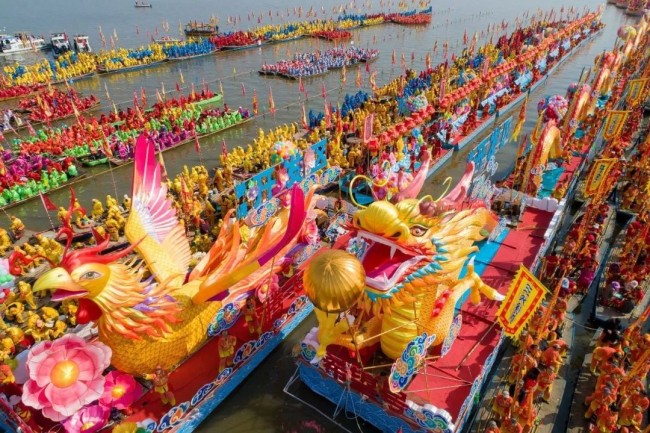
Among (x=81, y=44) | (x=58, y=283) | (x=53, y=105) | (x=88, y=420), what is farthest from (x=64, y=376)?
(x=81, y=44)

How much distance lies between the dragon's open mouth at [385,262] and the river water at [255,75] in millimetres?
2701

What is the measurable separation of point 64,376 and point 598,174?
12.8 metres

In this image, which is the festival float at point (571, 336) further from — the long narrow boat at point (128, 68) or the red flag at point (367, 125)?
the long narrow boat at point (128, 68)

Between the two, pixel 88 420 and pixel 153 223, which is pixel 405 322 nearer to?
pixel 153 223

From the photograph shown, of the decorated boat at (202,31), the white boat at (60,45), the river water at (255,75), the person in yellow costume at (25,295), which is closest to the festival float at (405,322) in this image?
the river water at (255,75)

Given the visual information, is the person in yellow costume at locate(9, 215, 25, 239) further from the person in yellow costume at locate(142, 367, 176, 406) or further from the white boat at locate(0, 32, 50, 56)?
the white boat at locate(0, 32, 50, 56)

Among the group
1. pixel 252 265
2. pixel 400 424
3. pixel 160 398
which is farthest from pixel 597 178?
pixel 160 398

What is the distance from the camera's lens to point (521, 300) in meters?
6.67

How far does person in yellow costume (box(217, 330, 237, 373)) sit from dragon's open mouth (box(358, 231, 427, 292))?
293 cm

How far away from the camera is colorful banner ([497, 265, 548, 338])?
6.45 meters

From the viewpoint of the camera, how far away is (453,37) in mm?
53688

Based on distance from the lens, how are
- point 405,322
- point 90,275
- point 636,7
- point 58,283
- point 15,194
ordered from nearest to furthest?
point 58,283 < point 90,275 < point 405,322 < point 15,194 < point 636,7

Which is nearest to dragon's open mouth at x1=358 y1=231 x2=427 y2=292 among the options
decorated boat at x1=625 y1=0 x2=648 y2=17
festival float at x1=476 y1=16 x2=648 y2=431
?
festival float at x1=476 y1=16 x2=648 y2=431

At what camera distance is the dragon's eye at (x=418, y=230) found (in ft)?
23.4
